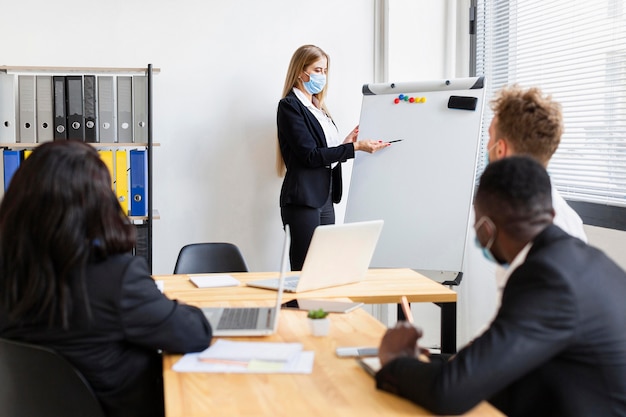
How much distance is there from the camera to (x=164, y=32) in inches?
166

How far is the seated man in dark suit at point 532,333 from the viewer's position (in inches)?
52.7

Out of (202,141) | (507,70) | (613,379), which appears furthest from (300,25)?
(613,379)

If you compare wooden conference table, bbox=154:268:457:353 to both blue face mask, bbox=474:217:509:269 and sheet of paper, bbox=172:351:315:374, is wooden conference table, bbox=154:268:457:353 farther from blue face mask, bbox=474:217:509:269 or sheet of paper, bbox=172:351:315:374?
blue face mask, bbox=474:217:509:269

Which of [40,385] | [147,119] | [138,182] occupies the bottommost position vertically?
[40,385]

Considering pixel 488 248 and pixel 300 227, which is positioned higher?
pixel 488 248

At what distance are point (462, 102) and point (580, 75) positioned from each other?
61 cm

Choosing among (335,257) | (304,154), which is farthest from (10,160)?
(335,257)

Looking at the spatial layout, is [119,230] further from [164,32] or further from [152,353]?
[164,32]

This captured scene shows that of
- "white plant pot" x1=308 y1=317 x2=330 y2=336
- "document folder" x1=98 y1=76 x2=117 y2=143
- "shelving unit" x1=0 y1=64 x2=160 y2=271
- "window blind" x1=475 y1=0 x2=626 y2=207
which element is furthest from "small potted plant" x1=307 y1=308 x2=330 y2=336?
"document folder" x1=98 y1=76 x2=117 y2=143

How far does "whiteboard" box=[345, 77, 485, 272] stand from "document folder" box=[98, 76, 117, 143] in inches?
53.0

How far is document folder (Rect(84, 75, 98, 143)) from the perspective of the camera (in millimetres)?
3793

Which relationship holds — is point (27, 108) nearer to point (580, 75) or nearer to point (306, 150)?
point (306, 150)

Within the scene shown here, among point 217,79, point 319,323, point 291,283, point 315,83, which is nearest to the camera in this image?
point 319,323

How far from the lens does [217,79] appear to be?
4.30 meters
